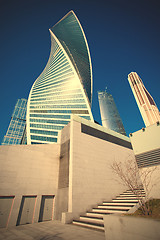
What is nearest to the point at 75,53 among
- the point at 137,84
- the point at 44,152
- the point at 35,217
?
the point at 137,84

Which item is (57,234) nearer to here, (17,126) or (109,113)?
(17,126)

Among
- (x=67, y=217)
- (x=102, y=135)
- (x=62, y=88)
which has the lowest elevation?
(x=67, y=217)

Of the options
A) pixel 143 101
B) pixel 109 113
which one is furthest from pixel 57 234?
pixel 109 113

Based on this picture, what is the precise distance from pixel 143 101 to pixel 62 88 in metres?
71.6

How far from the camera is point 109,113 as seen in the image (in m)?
148

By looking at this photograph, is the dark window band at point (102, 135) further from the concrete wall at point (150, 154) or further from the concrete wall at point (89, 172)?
the concrete wall at point (150, 154)

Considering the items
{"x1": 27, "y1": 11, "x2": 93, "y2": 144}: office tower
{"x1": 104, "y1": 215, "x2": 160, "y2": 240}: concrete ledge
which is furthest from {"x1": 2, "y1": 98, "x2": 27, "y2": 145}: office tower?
{"x1": 104, "y1": 215, "x2": 160, "y2": 240}: concrete ledge

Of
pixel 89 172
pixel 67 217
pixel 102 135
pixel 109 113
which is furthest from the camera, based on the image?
pixel 109 113

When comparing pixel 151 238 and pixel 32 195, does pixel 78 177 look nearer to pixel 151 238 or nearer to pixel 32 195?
pixel 32 195

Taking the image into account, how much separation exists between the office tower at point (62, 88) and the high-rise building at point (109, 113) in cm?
6769

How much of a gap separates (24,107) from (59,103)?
29.9 meters

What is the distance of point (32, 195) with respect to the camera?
11961 millimetres

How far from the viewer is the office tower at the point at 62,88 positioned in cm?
5566

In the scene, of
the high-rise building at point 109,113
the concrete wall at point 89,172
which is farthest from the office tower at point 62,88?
the high-rise building at point 109,113
